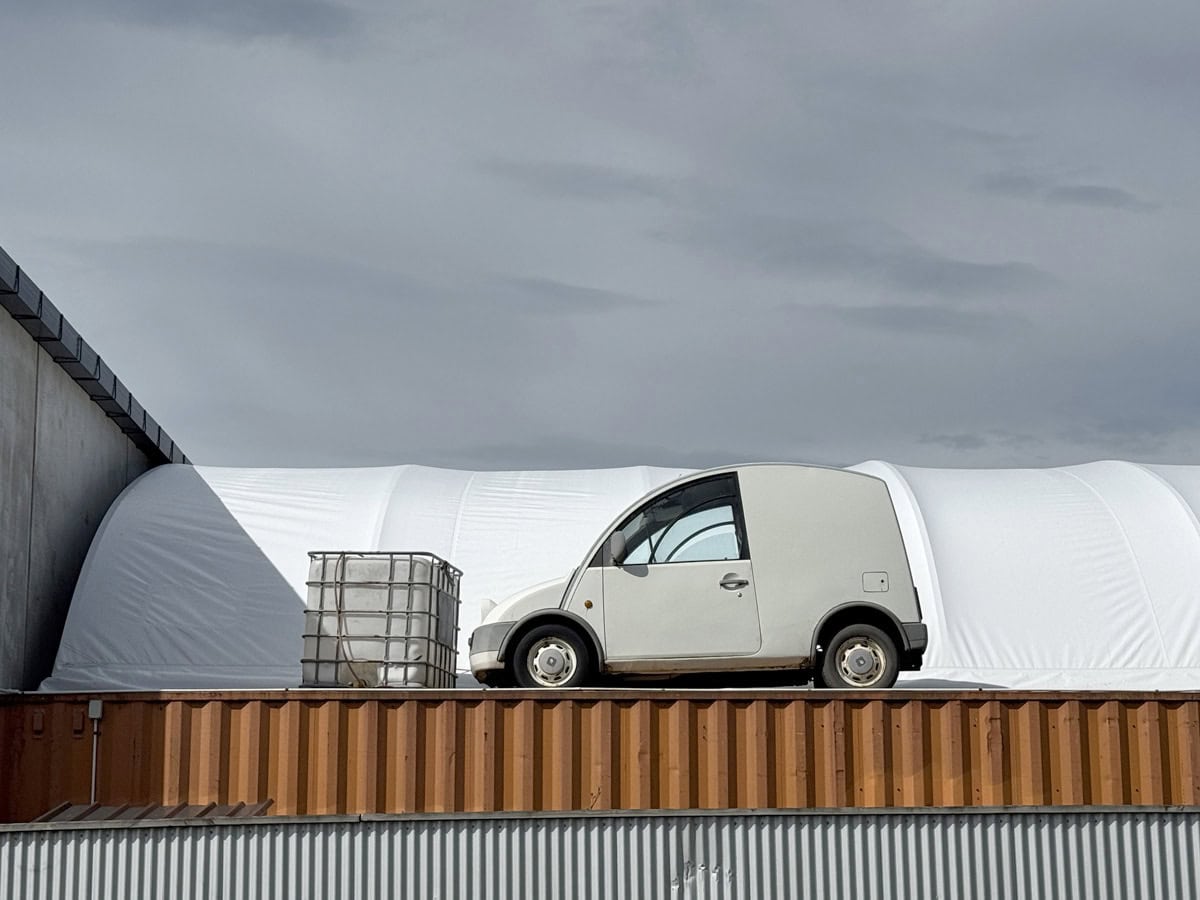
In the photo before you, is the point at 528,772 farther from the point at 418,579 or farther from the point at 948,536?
the point at 948,536

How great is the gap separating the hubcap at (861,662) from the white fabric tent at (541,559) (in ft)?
18.1

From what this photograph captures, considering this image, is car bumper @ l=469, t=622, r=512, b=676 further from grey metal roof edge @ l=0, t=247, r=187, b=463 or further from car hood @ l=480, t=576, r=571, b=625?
grey metal roof edge @ l=0, t=247, r=187, b=463

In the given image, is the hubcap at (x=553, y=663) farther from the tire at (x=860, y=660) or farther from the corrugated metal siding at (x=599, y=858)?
the corrugated metal siding at (x=599, y=858)

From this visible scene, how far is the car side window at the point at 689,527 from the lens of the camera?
15.0 metres

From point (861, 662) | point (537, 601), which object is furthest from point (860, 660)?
point (537, 601)

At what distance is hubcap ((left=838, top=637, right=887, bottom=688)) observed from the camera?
1460cm

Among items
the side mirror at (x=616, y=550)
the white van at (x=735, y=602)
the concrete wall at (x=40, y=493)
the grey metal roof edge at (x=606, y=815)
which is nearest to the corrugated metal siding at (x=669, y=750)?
the grey metal roof edge at (x=606, y=815)

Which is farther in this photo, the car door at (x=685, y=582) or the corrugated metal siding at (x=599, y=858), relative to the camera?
the car door at (x=685, y=582)

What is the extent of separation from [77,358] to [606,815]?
1241 centimetres

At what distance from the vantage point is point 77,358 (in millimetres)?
21328

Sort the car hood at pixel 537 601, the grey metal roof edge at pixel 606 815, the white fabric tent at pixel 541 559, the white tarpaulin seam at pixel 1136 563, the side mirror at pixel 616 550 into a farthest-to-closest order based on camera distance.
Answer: the white tarpaulin seam at pixel 1136 563 < the white fabric tent at pixel 541 559 < the side mirror at pixel 616 550 < the car hood at pixel 537 601 < the grey metal roof edge at pixel 606 815

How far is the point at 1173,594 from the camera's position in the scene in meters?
22.1

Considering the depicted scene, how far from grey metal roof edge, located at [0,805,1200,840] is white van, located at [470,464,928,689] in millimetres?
2608

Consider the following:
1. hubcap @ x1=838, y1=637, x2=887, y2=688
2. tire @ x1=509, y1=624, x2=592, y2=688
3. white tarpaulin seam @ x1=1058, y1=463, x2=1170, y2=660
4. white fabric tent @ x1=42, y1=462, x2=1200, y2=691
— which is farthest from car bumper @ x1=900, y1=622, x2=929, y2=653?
white tarpaulin seam @ x1=1058, y1=463, x2=1170, y2=660
